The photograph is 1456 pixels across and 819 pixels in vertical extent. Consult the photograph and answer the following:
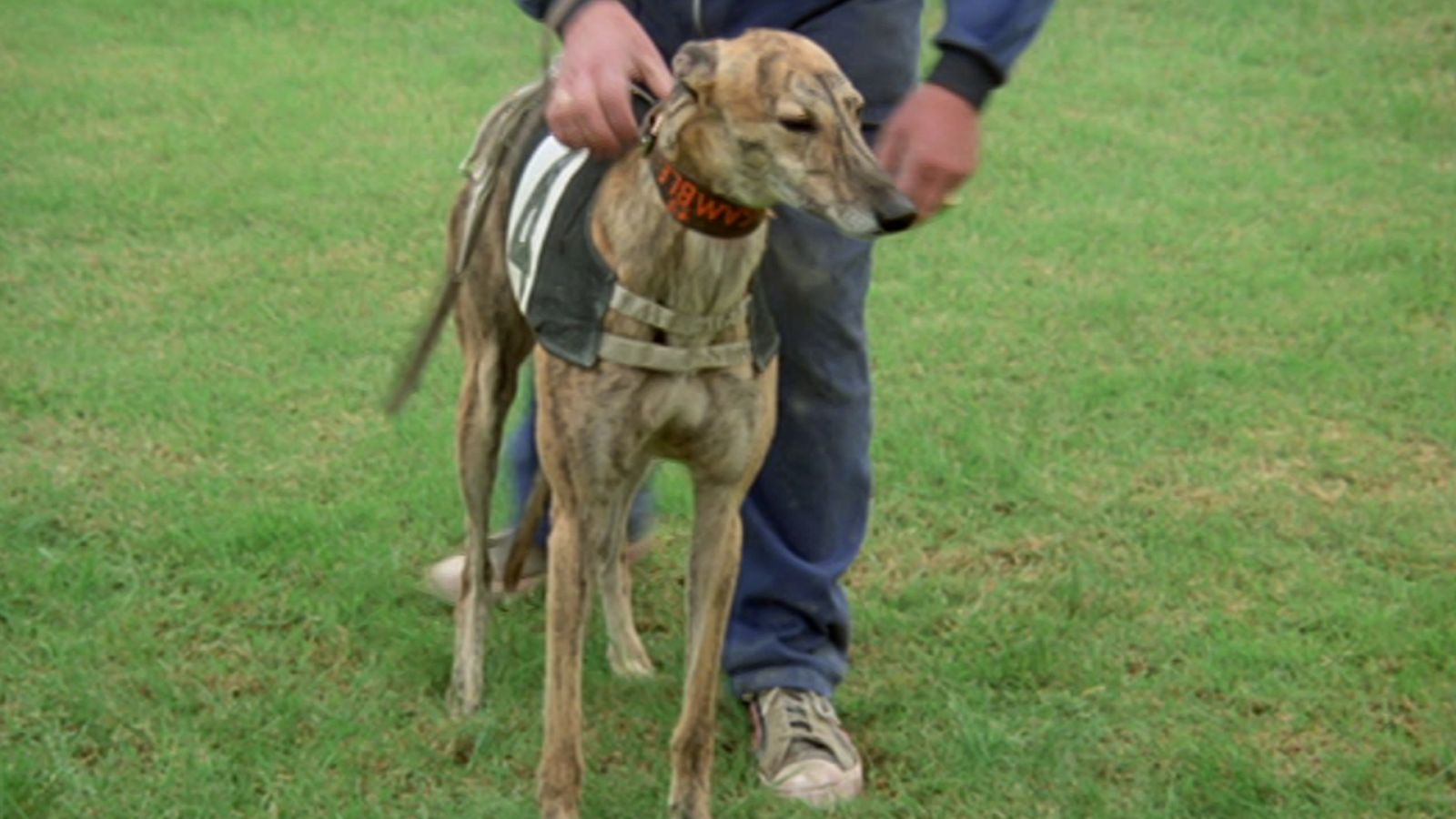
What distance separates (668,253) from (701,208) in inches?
4.4

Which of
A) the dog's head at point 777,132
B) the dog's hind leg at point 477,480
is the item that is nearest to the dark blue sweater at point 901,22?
the dog's head at point 777,132

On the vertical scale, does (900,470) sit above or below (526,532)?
below

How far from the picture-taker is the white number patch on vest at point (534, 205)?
329 cm

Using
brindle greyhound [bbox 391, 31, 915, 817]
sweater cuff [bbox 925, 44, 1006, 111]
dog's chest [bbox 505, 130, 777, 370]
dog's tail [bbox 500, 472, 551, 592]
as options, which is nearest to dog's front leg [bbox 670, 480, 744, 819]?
brindle greyhound [bbox 391, 31, 915, 817]

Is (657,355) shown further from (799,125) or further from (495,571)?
(495,571)

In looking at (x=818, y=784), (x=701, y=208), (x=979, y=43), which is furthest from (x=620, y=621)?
(x=979, y=43)

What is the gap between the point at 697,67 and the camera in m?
2.90

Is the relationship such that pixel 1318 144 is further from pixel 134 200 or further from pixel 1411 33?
pixel 134 200

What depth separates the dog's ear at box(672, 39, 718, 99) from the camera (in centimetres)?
289

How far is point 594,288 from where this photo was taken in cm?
315

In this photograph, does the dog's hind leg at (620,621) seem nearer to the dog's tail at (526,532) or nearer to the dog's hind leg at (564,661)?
the dog's tail at (526,532)

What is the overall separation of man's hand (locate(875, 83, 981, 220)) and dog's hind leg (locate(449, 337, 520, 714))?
1.12 metres

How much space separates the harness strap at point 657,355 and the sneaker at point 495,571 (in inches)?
44.3

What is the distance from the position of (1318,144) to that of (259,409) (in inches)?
175
